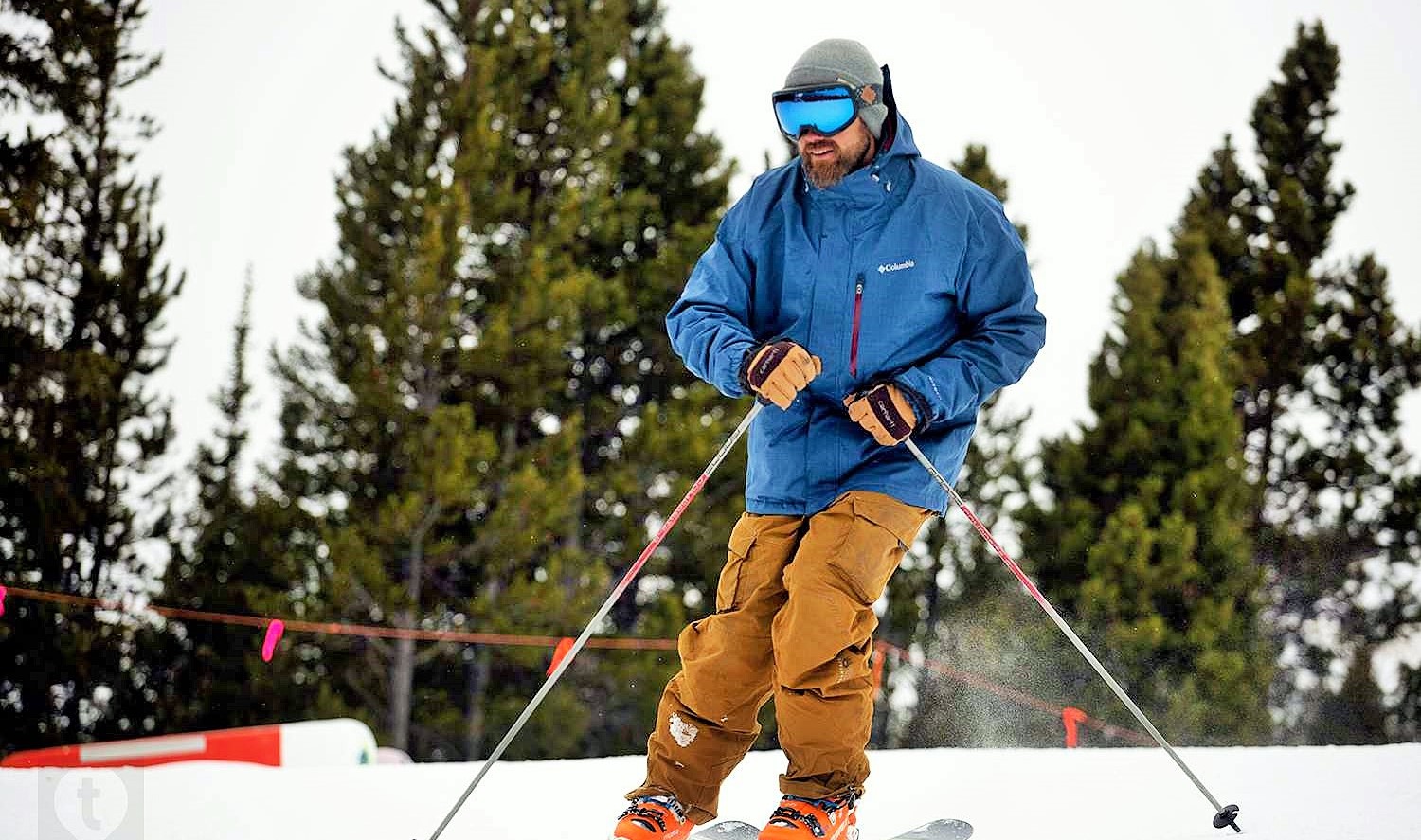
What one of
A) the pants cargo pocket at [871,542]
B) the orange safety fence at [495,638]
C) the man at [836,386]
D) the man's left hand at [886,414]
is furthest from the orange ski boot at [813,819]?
the orange safety fence at [495,638]

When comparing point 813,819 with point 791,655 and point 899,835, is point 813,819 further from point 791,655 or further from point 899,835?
point 899,835

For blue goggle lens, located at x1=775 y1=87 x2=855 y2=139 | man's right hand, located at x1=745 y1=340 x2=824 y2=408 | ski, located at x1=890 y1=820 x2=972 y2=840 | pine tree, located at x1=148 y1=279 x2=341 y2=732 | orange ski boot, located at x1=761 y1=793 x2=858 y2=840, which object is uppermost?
blue goggle lens, located at x1=775 y1=87 x2=855 y2=139

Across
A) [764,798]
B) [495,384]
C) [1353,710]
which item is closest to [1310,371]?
[1353,710]

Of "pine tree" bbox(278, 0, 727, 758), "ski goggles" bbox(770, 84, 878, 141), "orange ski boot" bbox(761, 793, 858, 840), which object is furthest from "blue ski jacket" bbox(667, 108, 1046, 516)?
"pine tree" bbox(278, 0, 727, 758)

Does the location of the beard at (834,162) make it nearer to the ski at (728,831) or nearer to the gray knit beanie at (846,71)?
the gray knit beanie at (846,71)

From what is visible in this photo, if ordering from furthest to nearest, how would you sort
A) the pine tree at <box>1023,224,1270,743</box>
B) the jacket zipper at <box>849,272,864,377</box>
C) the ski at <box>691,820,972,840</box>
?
the pine tree at <box>1023,224,1270,743</box> < the ski at <box>691,820,972,840</box> < the jacket zipper at <box>849,272,864,377</box>

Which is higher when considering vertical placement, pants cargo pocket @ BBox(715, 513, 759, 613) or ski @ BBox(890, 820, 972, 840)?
pants cargo pocket @ BBox(715, 513, 759, 613)

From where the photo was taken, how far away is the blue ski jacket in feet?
9.06

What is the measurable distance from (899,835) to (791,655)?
65 centimetres

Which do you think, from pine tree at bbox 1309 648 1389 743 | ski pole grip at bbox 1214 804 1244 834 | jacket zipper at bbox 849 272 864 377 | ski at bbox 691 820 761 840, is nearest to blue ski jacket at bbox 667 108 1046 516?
jacket zipper at bbox 849 272 864 377

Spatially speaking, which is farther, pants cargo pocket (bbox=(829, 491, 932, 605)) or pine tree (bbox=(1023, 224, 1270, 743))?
pine tree (bbox=(1023, 224, 1270, 743))

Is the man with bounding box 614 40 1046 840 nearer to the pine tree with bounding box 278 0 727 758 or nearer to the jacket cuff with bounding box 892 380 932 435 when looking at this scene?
the jacket cuff with bounding box 892 380 932 435

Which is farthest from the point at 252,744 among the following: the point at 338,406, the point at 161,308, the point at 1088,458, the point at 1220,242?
the point at 1220,242

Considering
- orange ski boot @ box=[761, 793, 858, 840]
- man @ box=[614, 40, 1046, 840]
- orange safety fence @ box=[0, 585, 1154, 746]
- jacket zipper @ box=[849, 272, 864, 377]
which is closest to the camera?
orange ski boot @ box=[761, 793, 858, 840]
